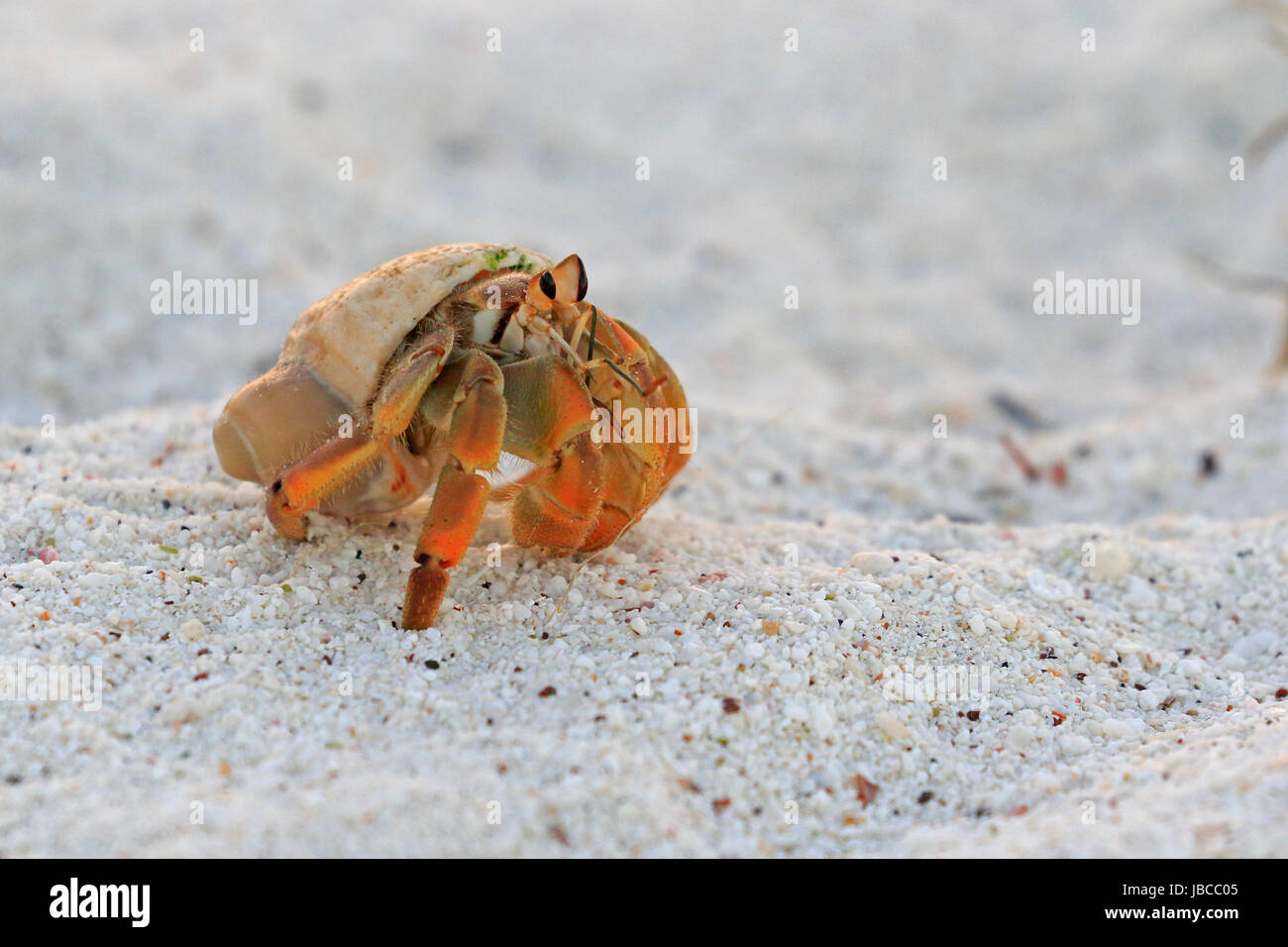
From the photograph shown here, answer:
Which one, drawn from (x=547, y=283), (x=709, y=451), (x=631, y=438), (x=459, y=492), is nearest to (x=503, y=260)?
(x=547, y=283)

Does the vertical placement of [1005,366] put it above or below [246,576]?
above

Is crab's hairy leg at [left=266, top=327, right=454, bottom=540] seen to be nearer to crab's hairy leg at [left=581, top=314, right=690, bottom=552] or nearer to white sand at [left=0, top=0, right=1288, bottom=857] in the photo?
white sand at [left=0, top=0, right=1288, bottom=857]

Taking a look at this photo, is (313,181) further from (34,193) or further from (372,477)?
(372,477)

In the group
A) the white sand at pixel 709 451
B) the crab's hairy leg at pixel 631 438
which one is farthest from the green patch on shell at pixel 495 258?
the white sand at pixel 709 451

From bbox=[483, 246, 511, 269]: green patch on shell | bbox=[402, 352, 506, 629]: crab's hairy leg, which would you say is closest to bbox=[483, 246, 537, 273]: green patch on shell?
bbox=[483, 246, 511, 269]: green patch on shell

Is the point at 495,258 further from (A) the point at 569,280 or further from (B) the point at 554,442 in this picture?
(B) the point at 554,442
